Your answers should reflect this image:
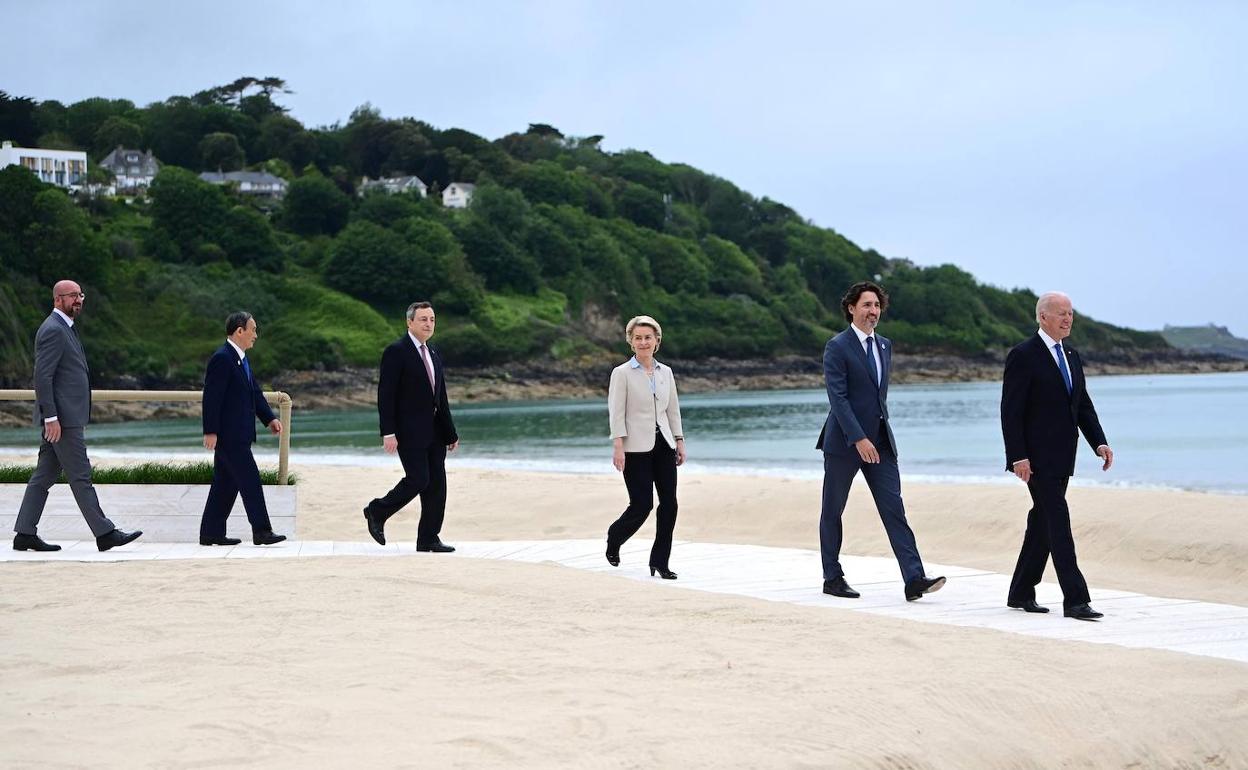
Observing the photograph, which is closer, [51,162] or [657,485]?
[657,485]

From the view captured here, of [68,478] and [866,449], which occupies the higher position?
[866,449]

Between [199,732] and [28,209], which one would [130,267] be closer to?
[28,209]

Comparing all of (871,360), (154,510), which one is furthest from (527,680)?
(154,510)

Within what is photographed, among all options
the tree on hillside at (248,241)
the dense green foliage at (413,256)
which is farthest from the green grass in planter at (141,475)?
the tree on hillside at (248,241)

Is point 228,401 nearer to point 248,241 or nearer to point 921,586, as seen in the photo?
point 921,586

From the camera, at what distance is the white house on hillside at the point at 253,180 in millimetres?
118250

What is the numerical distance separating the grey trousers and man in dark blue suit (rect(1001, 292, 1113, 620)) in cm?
587

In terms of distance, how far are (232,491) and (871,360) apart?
4.90 metres

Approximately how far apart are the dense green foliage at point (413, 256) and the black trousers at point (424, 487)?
196 feet

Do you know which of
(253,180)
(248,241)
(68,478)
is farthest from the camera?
(253,180)

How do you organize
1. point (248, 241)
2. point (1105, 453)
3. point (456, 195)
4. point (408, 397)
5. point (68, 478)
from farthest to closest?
point (456, 195) → point (248, 241) → point (408, 397) → point (68, 478) → point (1105, 453)

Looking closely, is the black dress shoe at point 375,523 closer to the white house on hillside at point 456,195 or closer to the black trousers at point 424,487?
the black trousers at point 424,487

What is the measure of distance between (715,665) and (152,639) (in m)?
2.51

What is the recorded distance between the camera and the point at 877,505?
7.11 metres
